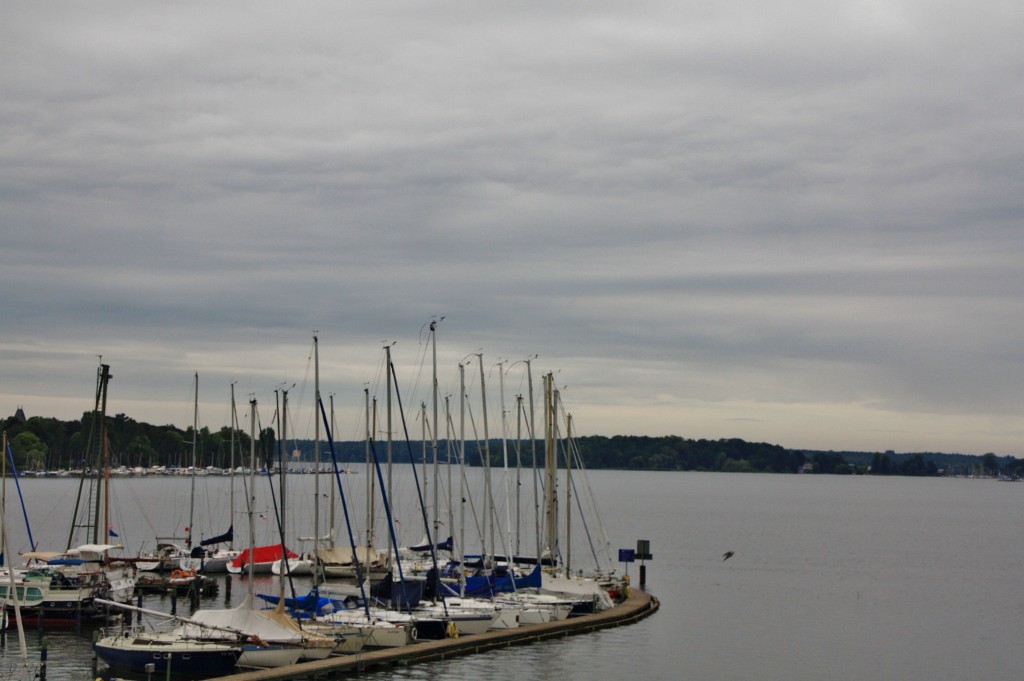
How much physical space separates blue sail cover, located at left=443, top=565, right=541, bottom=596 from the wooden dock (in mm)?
3747

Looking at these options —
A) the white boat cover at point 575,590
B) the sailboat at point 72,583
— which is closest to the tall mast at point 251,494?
the sailboat at point 72,583

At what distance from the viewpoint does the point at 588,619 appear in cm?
6328

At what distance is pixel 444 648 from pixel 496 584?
39.0 ft

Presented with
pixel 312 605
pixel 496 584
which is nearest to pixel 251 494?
pixel 312 605

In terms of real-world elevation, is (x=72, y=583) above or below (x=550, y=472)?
below

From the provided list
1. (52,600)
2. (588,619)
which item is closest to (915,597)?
(588,619)

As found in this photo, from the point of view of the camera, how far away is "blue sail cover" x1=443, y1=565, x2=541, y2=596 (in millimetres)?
63938

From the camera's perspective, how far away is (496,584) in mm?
65625

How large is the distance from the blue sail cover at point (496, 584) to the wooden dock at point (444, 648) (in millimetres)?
3747

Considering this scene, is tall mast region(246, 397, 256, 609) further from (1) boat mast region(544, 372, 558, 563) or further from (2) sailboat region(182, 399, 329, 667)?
(1) boat mast region(544, 372, 558, 563)

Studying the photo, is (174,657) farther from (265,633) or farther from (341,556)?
(341,556)

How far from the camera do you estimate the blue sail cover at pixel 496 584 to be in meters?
63.9

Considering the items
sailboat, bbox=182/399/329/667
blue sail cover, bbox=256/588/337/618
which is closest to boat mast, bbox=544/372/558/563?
blue sail cover, bbox=256/588/337/618

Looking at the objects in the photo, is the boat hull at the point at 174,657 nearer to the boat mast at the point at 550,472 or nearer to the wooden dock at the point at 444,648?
the wooden dock at the point at 444,648
